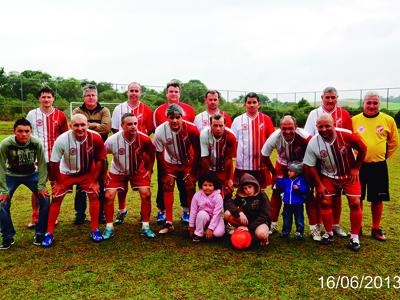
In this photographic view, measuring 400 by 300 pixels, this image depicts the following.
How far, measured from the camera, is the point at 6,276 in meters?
4.00

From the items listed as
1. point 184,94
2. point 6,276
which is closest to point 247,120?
point 6,276

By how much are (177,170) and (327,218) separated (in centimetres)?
225

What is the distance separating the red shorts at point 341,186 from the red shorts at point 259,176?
908 mm

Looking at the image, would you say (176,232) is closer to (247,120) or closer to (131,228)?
(131,228)

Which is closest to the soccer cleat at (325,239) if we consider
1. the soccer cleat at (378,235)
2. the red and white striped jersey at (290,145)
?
the soccer cleat at (378,235)

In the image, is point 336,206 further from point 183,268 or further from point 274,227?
point 183,268

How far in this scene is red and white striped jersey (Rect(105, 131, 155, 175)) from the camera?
5.30m

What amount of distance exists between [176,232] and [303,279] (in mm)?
2175

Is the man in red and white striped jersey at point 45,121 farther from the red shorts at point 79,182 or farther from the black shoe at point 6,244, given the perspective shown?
the black shoe at point 6,244

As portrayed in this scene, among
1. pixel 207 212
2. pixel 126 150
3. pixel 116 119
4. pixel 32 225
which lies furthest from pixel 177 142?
pixel 32 225

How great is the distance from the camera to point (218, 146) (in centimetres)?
536

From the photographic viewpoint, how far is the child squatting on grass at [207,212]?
5172 millimetres

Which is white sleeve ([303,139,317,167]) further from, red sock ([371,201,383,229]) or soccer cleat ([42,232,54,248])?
soccer cleat ([42,232,54,248])

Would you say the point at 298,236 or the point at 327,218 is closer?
the point at 327,218
